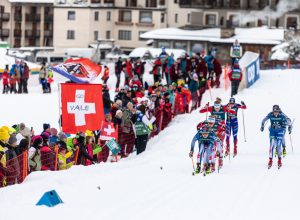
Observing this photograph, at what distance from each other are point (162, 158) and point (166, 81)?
50.8 feet

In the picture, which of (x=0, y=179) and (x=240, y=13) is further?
(x=240, y=13)

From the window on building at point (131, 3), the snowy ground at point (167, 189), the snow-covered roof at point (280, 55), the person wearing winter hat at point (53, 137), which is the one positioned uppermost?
the window on building at point (131, 3)

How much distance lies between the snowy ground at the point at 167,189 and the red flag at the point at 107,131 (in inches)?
38.5

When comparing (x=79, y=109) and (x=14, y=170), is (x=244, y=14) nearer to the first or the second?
(x=79, y=109)

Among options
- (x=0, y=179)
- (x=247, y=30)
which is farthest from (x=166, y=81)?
(x=247, y=30)

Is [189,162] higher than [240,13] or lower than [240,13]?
lower

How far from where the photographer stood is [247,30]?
71.9 meters

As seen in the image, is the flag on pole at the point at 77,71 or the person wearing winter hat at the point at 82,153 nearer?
the person wearing winter hat at the point at 82,153

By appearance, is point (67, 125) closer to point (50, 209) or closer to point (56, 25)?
point (50, 209)

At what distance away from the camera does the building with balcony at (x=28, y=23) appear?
321 ft

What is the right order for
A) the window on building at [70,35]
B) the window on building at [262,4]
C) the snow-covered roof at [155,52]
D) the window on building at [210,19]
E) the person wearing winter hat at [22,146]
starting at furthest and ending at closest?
the window on building at [70,35] → the window on building at [210,19] → the window on building at [262,4] → the snow-covered roof at [155,52] → the person wearing winter hat at [22,146]

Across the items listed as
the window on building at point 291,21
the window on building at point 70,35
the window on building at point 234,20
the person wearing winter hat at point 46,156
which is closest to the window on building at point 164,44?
the window on building at point 234,20

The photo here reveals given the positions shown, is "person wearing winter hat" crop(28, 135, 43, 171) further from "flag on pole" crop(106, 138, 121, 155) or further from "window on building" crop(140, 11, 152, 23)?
"window on building" crop(140, 11, 152, 23)

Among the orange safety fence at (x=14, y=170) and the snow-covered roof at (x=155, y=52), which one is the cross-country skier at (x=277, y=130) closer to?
the orange safety fence at (x=14, y=170)
